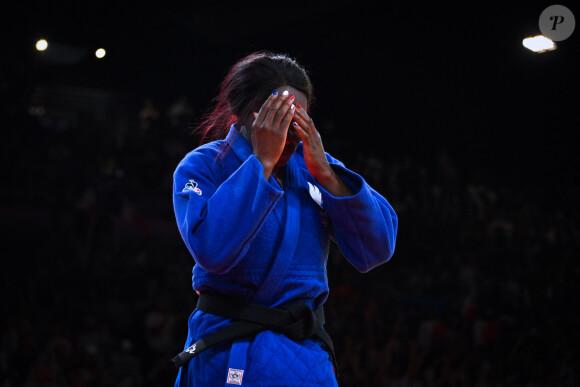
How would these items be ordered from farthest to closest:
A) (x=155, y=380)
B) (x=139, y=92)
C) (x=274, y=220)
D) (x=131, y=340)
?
(x=139, y=92) → (x=131, y=340) → (x=155, y=380) → (x=274, y=220)

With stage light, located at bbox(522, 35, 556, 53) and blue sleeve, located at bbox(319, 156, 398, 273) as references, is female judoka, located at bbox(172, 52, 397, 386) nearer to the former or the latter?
blue sleeve, located at bbox(319, 156, 398, 273)

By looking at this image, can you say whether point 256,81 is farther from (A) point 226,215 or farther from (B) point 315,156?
(A) point 226,215

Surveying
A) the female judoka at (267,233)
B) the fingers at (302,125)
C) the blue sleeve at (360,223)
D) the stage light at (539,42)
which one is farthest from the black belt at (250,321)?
the stage light at (539,42)

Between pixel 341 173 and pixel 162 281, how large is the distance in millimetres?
5064

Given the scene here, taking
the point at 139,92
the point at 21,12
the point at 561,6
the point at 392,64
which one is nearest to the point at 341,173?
the point at 561,6

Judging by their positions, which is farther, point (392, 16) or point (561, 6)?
point (392, 16)

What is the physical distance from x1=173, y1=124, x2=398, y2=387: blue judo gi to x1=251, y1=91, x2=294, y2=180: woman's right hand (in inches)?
0.9

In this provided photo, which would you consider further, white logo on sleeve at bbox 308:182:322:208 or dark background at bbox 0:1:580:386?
dark background at bbox 0:1:580:386

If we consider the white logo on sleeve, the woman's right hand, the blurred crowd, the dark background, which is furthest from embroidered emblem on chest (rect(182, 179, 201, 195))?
the dark background

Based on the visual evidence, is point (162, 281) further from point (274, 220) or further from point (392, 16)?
point (274, 220)

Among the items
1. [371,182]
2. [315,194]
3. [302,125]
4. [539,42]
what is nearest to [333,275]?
[371,182]

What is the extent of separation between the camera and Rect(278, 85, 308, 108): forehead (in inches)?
39.7

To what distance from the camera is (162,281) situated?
5.81 meters

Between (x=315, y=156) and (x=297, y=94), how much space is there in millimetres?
124
